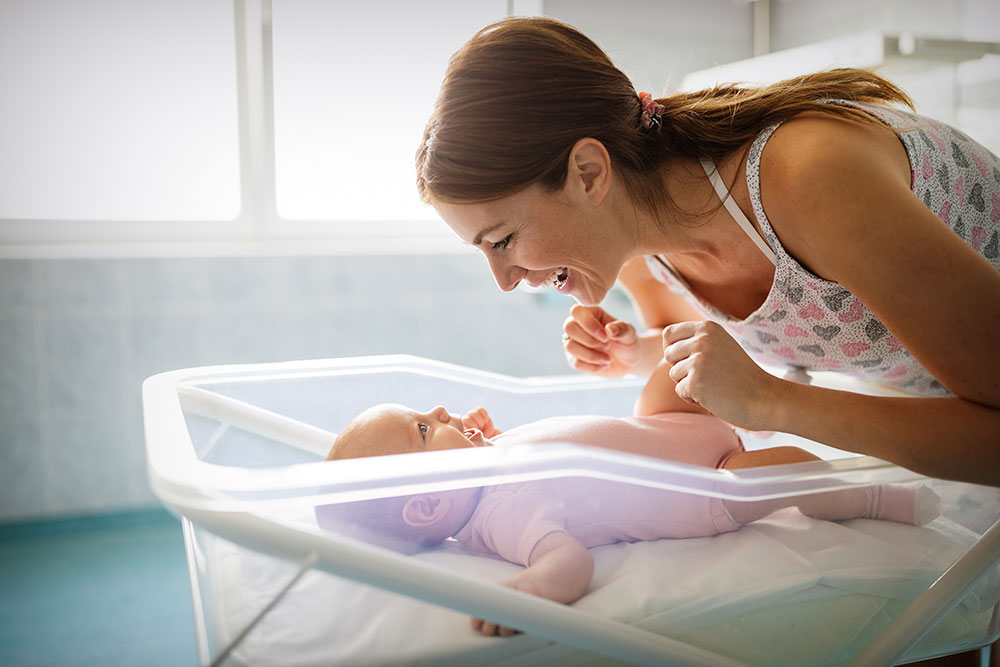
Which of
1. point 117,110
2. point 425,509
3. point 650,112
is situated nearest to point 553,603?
point 425,509

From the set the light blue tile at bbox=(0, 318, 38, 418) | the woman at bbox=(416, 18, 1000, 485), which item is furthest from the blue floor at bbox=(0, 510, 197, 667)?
the woman at bbox=(416, 18, 1000, 485)

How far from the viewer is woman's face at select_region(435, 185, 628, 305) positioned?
995mm

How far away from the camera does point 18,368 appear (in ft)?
7.41

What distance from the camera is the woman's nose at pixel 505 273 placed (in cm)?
105

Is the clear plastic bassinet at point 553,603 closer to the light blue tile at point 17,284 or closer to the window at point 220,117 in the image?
the light blue tile at point 17,284

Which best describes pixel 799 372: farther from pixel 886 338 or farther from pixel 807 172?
pixel 807 172

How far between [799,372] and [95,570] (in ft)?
5.96

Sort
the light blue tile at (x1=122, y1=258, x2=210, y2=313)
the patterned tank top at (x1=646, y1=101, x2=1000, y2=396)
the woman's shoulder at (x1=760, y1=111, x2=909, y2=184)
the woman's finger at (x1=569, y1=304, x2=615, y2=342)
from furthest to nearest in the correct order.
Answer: the light blue tile at (x1=122, y1=258, x2=210, y2=313) → the woman's finger at (x1=569, y1=304, x2=615, y2=342) → the patterned tank top at (x1=646, y1=101, x2=1000, y2=396) → the woman's shoulder at (x1=760, y1=111, x2=909, y2=184)

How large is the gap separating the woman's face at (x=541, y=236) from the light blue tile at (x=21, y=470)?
1.80m

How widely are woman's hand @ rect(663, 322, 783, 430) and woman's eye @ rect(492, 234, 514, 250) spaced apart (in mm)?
265

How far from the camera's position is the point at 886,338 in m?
1.02

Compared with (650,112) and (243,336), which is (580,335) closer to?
(650,112)

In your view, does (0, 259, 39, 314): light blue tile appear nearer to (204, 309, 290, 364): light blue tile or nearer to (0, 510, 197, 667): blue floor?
(204, 309, 290, 364): light blue tile

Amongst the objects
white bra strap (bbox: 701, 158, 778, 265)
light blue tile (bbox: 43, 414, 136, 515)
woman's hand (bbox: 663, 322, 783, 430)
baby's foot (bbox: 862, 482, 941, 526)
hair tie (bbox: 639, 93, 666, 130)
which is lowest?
light blue tile (bbox: 43, 414, 136, 515)
